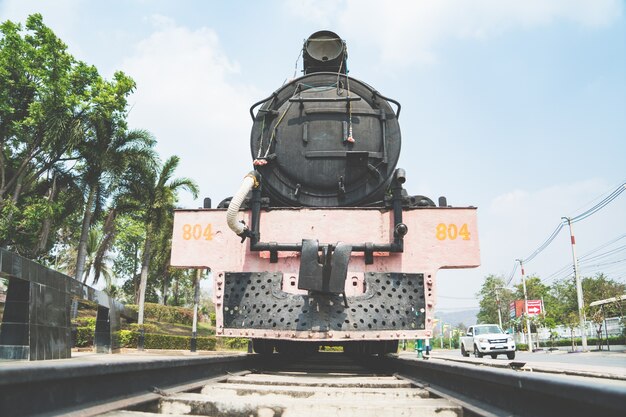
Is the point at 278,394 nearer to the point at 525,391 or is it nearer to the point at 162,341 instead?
the point at 525,391

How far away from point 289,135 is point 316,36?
5.76 feet

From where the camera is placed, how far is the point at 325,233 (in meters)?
4.50

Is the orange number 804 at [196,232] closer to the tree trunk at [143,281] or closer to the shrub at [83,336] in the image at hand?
the shrub at [83,336]

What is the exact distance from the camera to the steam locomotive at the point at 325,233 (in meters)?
3.93

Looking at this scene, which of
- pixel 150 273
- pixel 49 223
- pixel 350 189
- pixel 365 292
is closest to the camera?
pixel 365 292

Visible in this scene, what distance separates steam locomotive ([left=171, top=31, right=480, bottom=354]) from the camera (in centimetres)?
393

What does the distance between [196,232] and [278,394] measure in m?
2.25

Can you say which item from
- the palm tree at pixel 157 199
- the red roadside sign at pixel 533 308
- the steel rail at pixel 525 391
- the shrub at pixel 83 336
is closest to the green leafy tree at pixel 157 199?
the palm tree at pixel 157 199

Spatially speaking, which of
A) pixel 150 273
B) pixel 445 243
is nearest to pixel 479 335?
pixel 445 243

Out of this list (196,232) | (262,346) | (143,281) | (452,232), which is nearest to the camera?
(452,232)

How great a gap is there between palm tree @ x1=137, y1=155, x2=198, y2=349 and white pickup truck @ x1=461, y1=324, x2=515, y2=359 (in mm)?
13537

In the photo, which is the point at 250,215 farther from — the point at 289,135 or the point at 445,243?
the point at 445,243

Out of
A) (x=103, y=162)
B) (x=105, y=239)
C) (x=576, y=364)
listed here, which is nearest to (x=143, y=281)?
(x=103, y=162)

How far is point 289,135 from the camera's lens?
16.5 feet
